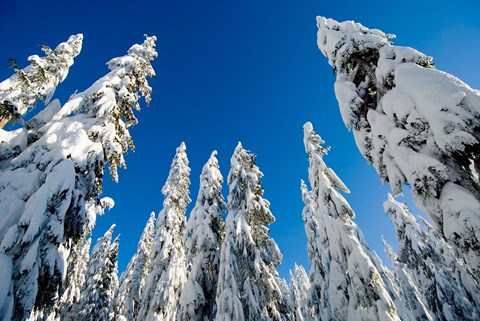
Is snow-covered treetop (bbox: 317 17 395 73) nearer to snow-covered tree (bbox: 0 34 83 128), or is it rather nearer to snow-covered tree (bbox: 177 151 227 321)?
snow-covered tree (bbox: 177 151 227 321)

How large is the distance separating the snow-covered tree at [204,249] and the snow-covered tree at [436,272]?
58.5 feet

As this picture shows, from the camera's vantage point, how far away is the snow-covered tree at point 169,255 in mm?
16797

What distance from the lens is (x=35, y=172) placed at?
7500 mm

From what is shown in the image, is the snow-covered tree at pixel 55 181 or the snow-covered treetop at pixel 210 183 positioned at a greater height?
the snow-covered treetop at pixel 210 183

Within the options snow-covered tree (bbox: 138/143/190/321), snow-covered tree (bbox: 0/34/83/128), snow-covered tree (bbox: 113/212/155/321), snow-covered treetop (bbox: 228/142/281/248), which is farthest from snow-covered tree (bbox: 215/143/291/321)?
snow-covered tree (bbox: 113/212/155/321)

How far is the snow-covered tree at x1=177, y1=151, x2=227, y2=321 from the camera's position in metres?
13.2

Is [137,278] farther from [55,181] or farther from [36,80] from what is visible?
[55,181]

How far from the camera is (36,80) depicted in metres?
12.2

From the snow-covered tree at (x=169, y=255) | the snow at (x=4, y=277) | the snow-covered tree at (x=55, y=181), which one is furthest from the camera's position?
the snow-covered tree at (x=169, y=255)

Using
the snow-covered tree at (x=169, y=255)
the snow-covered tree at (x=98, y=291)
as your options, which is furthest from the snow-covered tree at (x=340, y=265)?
the snow-covered tree at (x=98, y=291)

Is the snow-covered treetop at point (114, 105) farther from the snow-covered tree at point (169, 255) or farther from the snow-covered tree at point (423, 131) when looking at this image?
the snow-covered tree at point (169, 255)

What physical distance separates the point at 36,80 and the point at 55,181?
825cm

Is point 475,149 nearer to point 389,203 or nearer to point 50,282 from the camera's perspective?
point 50,282

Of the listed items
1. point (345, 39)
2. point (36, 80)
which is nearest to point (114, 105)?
point (36, 80)
